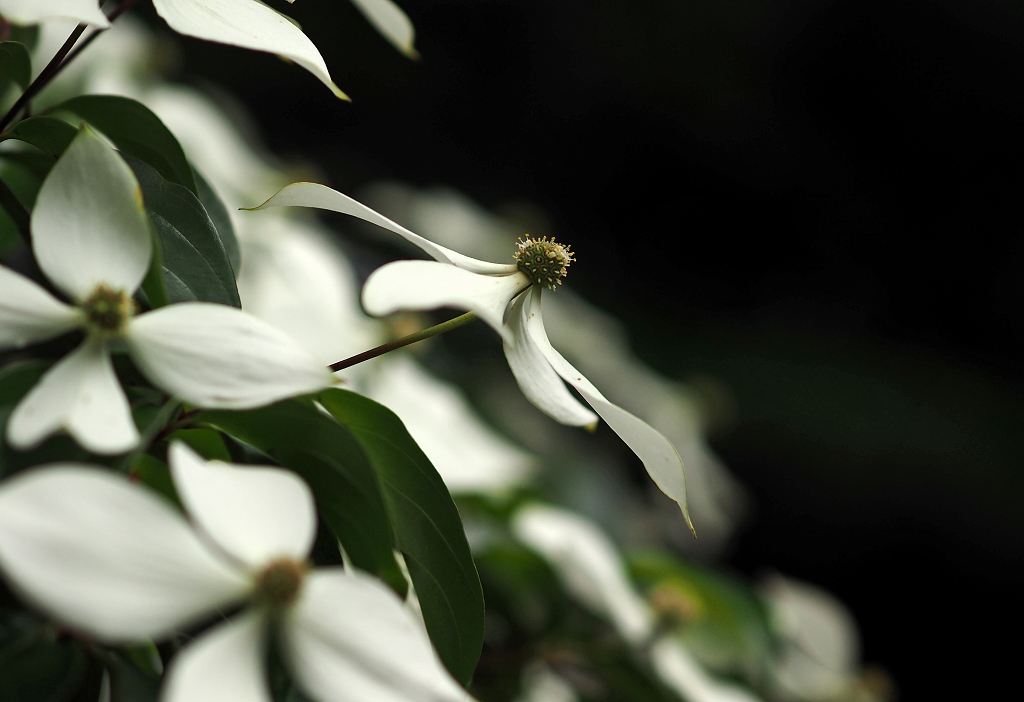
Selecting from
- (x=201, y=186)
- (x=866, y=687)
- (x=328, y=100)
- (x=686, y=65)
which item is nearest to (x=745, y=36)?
(x=686, y=65)

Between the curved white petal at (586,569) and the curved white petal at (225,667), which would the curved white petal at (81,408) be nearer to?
the curved white petal at (225,667)

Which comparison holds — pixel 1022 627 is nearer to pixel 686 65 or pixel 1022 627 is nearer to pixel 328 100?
pixel 686 65

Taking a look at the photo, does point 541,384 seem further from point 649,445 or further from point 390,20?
point 390,20

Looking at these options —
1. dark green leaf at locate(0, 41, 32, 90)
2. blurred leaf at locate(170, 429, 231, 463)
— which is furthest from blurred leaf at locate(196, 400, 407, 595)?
dark green leaf at locate(0, 41, 32, 90)

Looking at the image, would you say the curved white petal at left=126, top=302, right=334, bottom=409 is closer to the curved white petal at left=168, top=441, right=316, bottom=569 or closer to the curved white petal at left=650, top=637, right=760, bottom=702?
the curved white petal at left=168, top=441, right=316, bottom=569

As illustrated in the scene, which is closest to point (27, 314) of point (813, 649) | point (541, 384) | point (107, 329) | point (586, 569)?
point (107, 329)

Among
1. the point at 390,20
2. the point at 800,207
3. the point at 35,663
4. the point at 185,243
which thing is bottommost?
the point at 35,663
